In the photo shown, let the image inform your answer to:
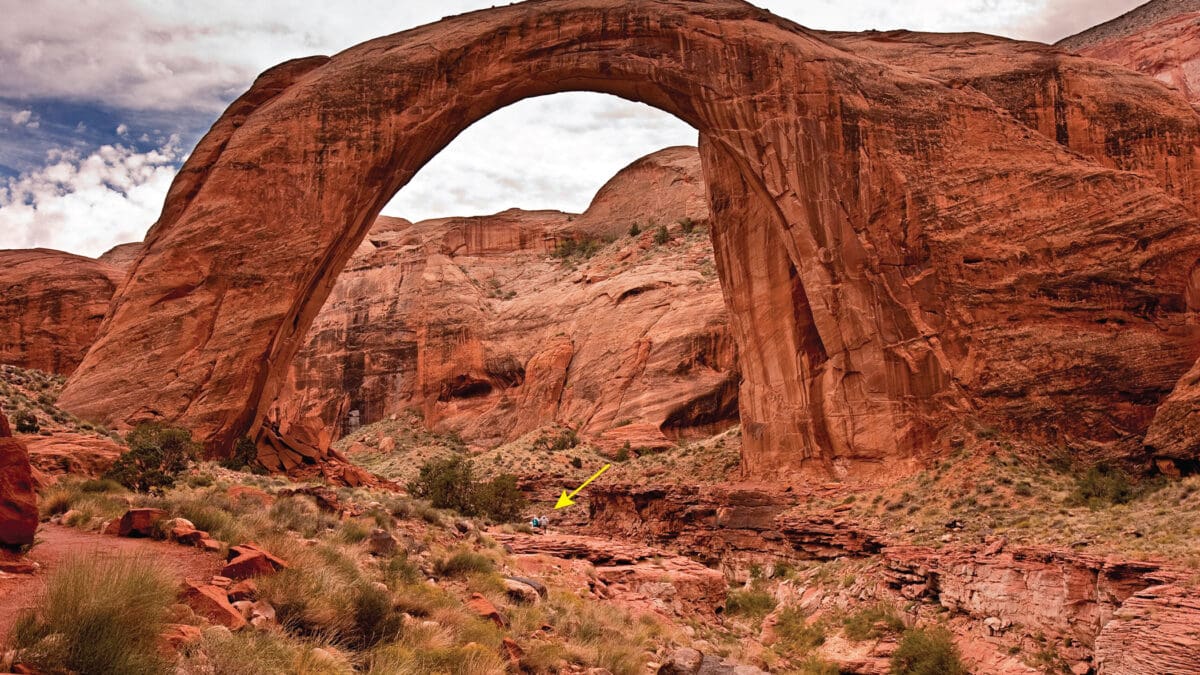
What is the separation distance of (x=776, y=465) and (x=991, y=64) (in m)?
11.8

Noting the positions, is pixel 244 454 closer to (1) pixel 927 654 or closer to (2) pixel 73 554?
(1) pixel 927 654

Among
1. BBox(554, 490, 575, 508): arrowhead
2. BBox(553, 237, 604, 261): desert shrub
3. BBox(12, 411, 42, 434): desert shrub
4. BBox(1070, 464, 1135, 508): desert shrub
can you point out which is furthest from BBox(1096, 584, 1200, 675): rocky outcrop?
BBox(553, 237, 604, 261): desert shrub

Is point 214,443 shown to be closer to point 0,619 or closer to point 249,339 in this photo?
point 249,339

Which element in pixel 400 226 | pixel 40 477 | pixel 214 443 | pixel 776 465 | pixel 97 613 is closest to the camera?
pixel 97 613

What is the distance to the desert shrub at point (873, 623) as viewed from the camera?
1356 centimetres

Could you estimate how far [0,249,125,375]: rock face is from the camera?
34.3 meters

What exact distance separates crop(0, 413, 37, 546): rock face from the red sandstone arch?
1556 cm

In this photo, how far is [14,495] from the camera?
5.93 meters

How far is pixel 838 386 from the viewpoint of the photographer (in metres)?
21.2

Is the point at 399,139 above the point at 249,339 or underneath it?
above

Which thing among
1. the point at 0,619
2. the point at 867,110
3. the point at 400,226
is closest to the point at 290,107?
the point at 867,110

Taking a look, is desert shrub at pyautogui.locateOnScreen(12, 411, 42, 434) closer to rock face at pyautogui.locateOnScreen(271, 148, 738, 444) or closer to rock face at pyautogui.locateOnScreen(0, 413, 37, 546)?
rock face at pyautogui.locateOnScreen(0, 413, 37, 546)

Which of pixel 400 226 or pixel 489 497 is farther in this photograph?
pixel 400 226

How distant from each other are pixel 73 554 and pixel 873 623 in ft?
37.7
